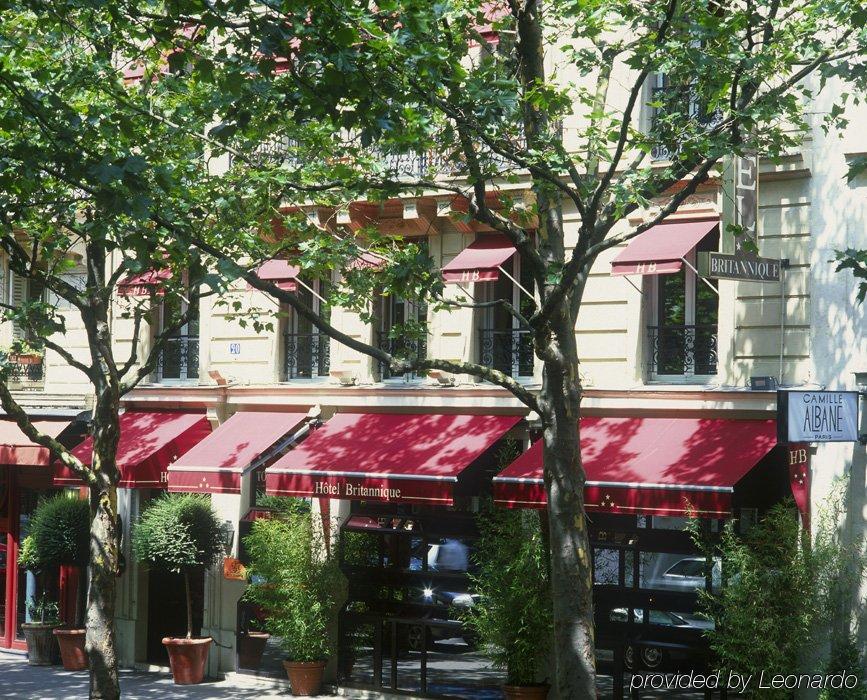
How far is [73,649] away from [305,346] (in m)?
6.18

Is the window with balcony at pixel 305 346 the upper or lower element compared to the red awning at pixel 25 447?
upper

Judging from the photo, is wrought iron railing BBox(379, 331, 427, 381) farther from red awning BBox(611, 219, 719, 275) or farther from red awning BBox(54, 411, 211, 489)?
red awning BBox(611, 219, 719, 275)

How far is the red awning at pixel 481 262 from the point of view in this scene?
15719 mm

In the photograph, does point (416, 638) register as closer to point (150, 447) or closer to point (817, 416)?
point (150, 447)

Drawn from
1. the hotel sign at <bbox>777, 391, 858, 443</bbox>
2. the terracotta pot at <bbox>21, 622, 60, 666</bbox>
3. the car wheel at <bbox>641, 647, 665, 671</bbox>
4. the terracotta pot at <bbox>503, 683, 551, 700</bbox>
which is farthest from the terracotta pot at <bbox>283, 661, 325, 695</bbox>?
the hotel sign at <bbox>777, 391, 858, 443</bbox>

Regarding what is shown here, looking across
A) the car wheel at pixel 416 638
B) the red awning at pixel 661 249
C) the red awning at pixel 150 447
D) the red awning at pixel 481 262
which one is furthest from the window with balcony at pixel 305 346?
the red awning at pixel 661 249

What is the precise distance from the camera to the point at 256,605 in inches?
717

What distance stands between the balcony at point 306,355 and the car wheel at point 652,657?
6027 millimetres

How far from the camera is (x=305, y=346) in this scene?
60.4 feet

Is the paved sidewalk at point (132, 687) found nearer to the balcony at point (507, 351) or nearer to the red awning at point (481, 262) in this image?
the balcony at point (507, 351)

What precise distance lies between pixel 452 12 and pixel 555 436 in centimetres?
399

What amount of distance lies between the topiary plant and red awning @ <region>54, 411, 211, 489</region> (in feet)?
1.58

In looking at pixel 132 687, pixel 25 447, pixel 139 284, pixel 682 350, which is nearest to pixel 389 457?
pixel 682 350

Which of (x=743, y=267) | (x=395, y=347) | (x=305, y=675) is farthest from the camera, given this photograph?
(x=395, y=347)
